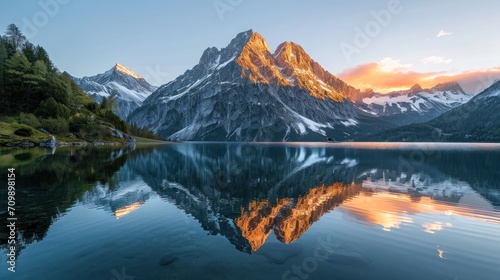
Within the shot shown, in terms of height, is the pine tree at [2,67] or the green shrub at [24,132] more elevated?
the pine tree at [2,67]

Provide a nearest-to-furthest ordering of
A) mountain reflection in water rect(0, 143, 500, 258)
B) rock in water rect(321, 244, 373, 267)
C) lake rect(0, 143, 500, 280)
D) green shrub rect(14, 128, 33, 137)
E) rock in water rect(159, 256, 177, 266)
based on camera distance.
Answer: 1. lake rect(0, 143, 500, 280)
2. rock in water rect(159, 256, 177, 266)
3. rock in water rect(321, 244, 373, 267)
4. mountain reflection in water rect(0, 143, 500, 258)
5. green shrub rect(14, 128, 33, 137)

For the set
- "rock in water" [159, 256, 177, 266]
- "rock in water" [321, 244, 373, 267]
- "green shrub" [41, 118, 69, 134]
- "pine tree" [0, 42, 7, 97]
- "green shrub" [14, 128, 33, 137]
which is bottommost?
"rock in water" [159, 256, 177, 266]

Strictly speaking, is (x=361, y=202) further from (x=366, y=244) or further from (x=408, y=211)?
(x=366, y=244)

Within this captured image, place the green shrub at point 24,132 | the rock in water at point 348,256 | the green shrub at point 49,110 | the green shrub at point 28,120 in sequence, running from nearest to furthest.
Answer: the rock in water at point 348,256
the green shrub at point 24,132
the green shrub at point 28,120
the green shrub at point 49,110

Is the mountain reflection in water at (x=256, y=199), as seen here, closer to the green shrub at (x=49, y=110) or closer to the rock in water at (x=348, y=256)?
the rock in water at (x=348, y=256)

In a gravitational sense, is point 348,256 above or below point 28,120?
below

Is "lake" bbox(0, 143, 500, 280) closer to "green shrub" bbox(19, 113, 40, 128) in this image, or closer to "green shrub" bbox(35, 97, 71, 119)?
"green shrub" bbox(19, 113, 40, 128)

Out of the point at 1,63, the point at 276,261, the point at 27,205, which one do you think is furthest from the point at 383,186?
the point at 1,63

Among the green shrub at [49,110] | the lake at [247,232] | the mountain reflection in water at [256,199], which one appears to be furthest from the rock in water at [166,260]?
the green shrub at [49,110]

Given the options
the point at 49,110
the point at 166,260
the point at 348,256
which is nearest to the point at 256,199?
the point at 348,256

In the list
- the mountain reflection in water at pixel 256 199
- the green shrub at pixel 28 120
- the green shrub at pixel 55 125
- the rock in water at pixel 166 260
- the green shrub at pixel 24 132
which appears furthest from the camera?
the green shrub at pixel 55 125

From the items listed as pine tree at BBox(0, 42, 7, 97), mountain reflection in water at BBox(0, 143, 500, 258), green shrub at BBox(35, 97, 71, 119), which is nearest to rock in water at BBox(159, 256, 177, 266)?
mountain reflection in water at BBox(0, 143, 500, 258)

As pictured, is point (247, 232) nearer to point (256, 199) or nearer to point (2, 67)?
point (256, 199)

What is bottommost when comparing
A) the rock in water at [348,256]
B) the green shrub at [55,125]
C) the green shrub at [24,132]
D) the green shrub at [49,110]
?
the rock in water at [348,256]
